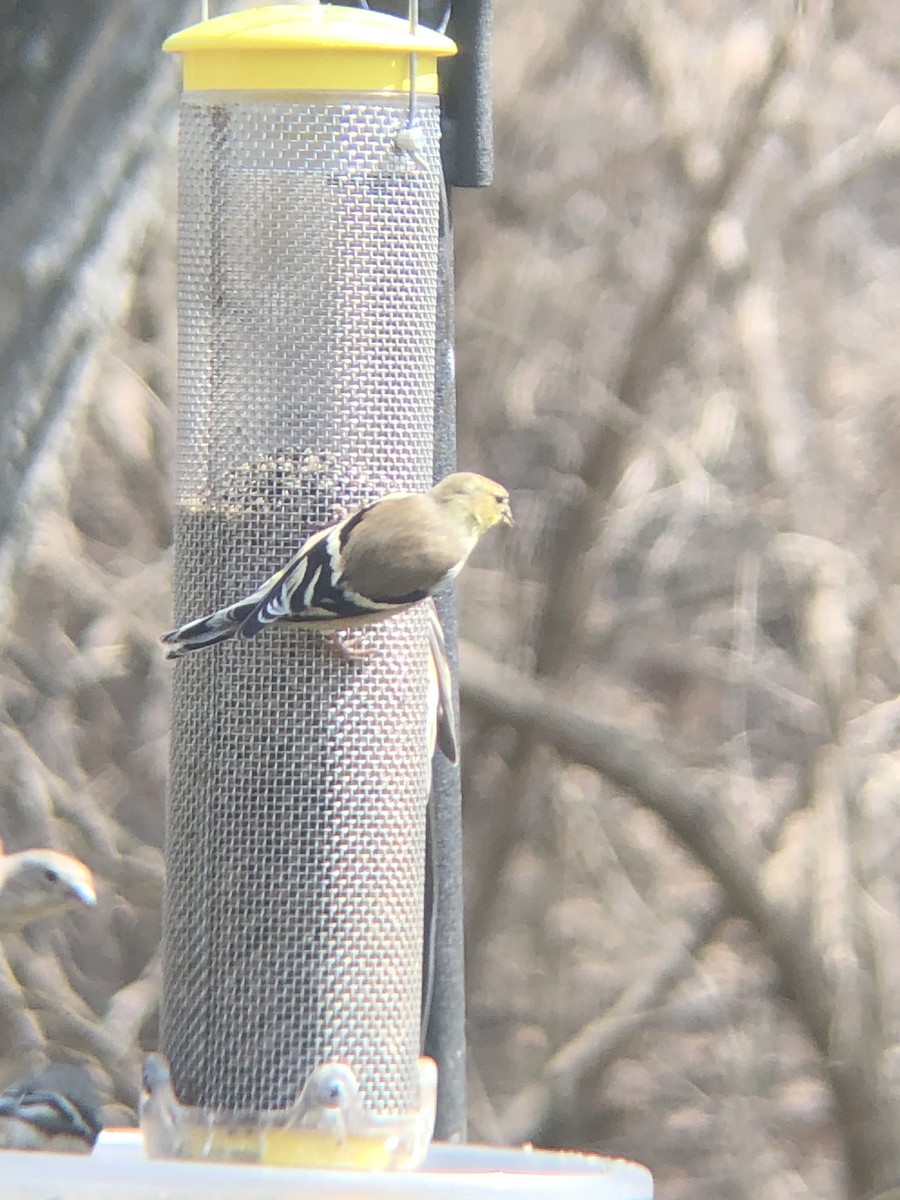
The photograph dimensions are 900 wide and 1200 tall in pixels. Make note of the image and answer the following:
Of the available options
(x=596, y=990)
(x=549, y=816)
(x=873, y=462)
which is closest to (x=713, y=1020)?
(x=596, y=990)

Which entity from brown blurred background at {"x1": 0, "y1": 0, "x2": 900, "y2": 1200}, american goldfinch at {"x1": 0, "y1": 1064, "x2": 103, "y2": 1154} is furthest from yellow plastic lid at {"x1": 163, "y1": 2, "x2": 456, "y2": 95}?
brown blurred background at {"x1": 0, "y1": 0, "x2": 900, "y2": 1200}

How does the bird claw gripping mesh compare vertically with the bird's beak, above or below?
above

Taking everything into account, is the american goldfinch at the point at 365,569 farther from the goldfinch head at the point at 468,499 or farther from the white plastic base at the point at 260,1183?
the white plastic base at the point at 260,1183

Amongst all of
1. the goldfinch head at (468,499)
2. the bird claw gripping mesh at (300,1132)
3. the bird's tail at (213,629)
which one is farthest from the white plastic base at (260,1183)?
the goldfinch head at (468,499)

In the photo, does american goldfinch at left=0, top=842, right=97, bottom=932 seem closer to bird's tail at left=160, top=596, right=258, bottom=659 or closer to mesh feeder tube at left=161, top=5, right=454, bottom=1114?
mesh feeder tube at left=161, top=5, right=454, bottom=1114

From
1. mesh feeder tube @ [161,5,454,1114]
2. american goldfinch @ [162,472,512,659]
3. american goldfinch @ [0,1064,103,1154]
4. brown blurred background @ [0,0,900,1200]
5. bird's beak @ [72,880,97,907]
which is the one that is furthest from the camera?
brown blurred background @ [0,0,900,1200]

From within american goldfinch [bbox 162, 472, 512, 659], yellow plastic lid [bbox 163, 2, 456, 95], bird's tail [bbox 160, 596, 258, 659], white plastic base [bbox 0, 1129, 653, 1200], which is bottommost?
white plastic base [bbox 0, 1129, 653, 1200]
